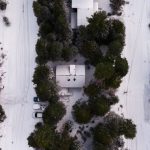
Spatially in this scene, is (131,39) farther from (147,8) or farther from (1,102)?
(1,102)

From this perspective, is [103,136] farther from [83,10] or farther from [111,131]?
[83,10]

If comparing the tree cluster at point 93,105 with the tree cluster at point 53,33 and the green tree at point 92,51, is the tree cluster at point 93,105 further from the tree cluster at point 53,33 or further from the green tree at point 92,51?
the tree cluster at point 53,33

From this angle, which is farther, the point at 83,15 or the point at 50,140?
the point at 83,15

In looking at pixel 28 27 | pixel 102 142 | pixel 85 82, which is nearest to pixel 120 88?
pixel 85 82

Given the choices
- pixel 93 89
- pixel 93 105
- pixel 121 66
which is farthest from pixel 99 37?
pixel 93 105

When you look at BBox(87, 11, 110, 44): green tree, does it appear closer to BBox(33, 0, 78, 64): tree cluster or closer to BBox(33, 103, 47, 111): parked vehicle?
BBox(33, 0, 78, 64): tree cluster
